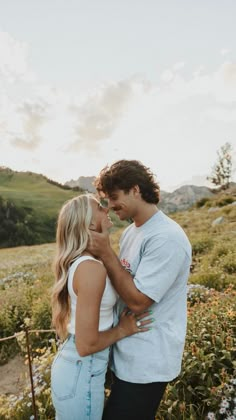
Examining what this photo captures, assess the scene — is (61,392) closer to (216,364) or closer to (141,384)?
(141,384)

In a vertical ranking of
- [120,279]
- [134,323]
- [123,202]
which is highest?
[123,202]

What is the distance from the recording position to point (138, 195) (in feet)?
10.4

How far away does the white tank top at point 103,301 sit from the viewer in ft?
9.06

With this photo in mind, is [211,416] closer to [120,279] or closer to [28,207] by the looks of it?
[120,279]

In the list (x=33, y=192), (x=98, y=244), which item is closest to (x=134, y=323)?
(x=98, y=244)

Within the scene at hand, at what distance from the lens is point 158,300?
2723 mm

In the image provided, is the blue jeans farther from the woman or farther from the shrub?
the shrub

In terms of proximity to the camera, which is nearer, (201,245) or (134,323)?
(134,323)

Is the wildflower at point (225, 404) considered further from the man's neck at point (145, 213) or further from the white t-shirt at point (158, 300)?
the man's neck at point (145, 213)

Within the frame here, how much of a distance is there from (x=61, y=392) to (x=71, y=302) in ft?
2.17

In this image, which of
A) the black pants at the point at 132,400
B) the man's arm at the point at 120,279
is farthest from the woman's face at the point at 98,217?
the black pants at the point at 132,400

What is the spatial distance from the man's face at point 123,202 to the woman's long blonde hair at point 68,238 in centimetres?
22

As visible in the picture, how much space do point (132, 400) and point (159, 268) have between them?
1081 millimetres

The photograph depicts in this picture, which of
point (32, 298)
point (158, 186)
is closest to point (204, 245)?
point (32, 298)
